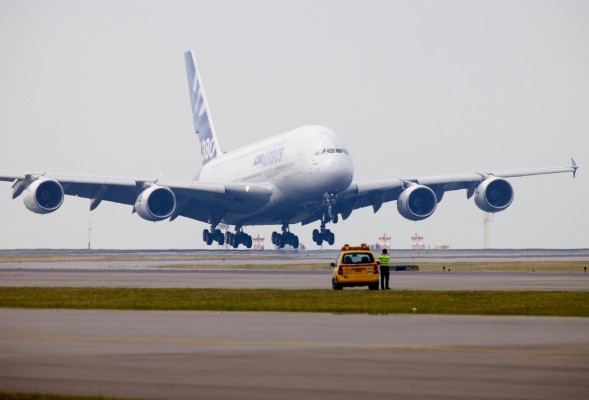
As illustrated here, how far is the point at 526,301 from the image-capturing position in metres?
37.0

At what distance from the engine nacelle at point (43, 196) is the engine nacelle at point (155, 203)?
5.55m

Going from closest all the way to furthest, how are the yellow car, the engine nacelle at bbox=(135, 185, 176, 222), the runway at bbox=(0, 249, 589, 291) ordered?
the yellow car
the runway at bbox=(0, 249, 589, 291)
the engine nacelle at bbox=(135, 185, 176, 222)

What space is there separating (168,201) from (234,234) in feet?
46.5

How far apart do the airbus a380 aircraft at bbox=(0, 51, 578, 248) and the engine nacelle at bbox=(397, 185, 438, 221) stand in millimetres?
74

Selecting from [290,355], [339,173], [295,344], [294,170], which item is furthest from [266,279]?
[294,170]

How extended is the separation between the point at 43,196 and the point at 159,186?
27.0ft

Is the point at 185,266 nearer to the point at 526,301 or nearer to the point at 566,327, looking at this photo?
the point at 526,301

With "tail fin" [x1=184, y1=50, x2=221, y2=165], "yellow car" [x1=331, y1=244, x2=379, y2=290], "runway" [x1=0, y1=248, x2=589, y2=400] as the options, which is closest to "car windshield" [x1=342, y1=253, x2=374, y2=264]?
"yellow car" [x1=331, y1=244, x2=379, y2=290]

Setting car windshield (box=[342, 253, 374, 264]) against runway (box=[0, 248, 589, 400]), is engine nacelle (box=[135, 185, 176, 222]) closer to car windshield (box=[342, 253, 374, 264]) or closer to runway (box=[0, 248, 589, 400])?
car windshield (box=[342, 253, 374, 264])

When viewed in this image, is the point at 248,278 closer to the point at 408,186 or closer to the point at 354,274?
the point at 354,274

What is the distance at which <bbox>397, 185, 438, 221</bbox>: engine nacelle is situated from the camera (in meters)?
94.1

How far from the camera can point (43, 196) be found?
288 ft

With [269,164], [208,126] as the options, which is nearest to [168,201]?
[269,164]

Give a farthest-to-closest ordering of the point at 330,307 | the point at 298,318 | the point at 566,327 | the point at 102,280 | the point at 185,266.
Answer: the point at 185,266 → the point at 102,280 → the point at 330,307 → the point at 298,318 → the point at 566,327
